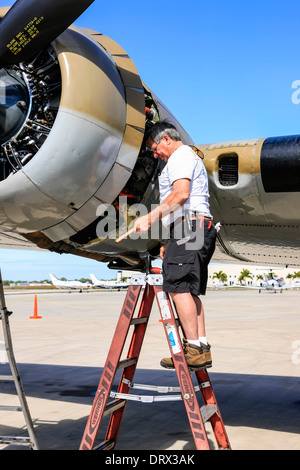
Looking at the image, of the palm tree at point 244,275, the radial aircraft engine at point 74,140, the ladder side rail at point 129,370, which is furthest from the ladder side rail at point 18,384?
the palm tree at point 244,275

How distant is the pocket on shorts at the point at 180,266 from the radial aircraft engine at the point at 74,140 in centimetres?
83

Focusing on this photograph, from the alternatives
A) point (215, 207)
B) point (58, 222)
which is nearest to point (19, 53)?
point (58, 222)

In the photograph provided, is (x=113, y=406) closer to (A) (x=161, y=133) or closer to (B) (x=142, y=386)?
(B) (x=142, y=386)

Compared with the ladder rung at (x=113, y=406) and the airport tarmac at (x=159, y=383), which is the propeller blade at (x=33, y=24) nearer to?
the ladder rung at (x=113, y=406)

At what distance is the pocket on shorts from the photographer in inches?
133

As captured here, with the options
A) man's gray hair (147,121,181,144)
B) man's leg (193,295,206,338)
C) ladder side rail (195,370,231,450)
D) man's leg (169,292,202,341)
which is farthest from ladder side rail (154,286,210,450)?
man's gray hair (147,121,181,144)

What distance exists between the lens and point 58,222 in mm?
3922

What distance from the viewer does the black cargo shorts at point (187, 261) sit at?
11.0ft

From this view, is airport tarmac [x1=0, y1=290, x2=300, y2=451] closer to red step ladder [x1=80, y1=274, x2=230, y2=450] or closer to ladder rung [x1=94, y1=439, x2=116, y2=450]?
ladder rung [x1=94, y1=439, x2=116, y2=450]

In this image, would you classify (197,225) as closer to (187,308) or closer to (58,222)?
(187,308)

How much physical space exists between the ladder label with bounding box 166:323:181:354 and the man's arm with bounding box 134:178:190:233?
0.78 metres

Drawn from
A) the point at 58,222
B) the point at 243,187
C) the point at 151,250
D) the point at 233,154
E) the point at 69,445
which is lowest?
the point at 69,445

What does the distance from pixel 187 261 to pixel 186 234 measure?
0.19 meters

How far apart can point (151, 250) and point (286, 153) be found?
1562mm
